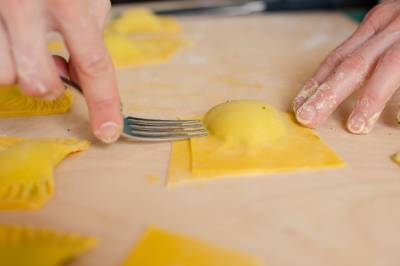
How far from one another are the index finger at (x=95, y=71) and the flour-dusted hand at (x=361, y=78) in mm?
383

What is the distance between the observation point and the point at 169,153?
2.49ft

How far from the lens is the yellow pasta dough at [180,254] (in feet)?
1.67

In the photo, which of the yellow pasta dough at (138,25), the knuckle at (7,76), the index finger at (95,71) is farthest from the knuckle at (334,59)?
the yellow pasta dough at (138,25)

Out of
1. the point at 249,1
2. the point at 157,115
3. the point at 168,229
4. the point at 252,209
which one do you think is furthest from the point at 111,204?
the point at 249,1

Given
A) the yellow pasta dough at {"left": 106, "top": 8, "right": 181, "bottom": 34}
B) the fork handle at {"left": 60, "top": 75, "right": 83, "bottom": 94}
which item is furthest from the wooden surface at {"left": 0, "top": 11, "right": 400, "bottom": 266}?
the yellow pasta dough at {"left": 106, "top": 8, "right": 181, "bottom": 34}

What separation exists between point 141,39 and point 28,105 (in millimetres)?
769

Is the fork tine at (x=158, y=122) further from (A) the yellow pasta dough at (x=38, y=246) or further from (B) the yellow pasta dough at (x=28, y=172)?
(A) the yellow pasta dough at (x=38, y=246)

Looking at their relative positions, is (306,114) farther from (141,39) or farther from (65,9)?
(141,39)

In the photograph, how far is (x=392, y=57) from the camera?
85 cm

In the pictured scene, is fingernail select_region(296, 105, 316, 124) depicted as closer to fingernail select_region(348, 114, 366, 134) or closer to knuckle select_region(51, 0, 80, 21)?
fingernail select_region(348, 114, 366, 134)

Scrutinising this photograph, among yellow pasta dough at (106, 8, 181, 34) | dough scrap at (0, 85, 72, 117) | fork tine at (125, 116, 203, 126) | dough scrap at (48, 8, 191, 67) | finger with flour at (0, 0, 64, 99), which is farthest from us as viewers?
yellow pasta dough at (106, 8, 181, 34)

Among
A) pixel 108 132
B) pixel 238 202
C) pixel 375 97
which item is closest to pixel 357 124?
pixel 375 97

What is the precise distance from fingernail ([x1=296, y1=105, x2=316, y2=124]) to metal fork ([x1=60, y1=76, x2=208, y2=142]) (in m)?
0.20

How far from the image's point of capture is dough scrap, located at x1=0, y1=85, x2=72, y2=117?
0.92 meters
